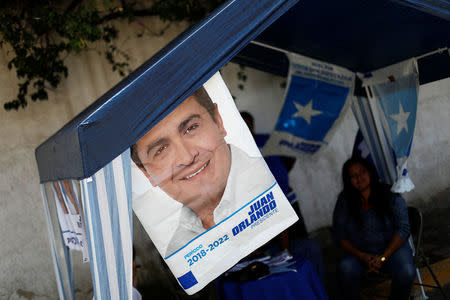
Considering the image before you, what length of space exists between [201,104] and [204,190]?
437 millimetres

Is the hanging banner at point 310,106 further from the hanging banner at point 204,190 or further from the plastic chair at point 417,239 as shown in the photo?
the hanging banner at point 204,190

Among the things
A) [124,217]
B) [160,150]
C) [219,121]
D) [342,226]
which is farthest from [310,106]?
[124,217]

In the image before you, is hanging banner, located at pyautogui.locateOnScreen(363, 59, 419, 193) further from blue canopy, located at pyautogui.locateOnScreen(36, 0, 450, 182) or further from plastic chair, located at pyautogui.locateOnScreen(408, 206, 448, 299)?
blue canopy, located at pyautogui.locateOnScreen(36, 0, 450, 182)

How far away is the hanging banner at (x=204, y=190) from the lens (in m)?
2.22

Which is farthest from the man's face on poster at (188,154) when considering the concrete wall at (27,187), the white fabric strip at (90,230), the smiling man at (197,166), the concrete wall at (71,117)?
the concrete wall at (27,187)

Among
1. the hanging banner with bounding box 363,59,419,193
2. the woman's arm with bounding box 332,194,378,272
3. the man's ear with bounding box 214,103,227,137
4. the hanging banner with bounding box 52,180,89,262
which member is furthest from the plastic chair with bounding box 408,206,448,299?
the hanging banner with bounding box 52,180,89,262

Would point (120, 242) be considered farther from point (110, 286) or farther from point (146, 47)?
point (146, 47)

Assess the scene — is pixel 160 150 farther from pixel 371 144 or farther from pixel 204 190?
pixel 371 144

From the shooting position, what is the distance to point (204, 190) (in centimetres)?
231

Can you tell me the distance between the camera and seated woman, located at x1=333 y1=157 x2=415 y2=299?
139 inches

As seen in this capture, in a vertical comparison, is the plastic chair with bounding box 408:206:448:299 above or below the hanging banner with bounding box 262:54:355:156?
below

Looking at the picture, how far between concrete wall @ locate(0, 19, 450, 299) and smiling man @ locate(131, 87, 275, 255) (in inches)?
97.7

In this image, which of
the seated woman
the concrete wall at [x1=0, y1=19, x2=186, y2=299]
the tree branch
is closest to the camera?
the seated woman

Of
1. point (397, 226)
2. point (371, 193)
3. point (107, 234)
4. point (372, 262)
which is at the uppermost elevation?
point (107, 234)
